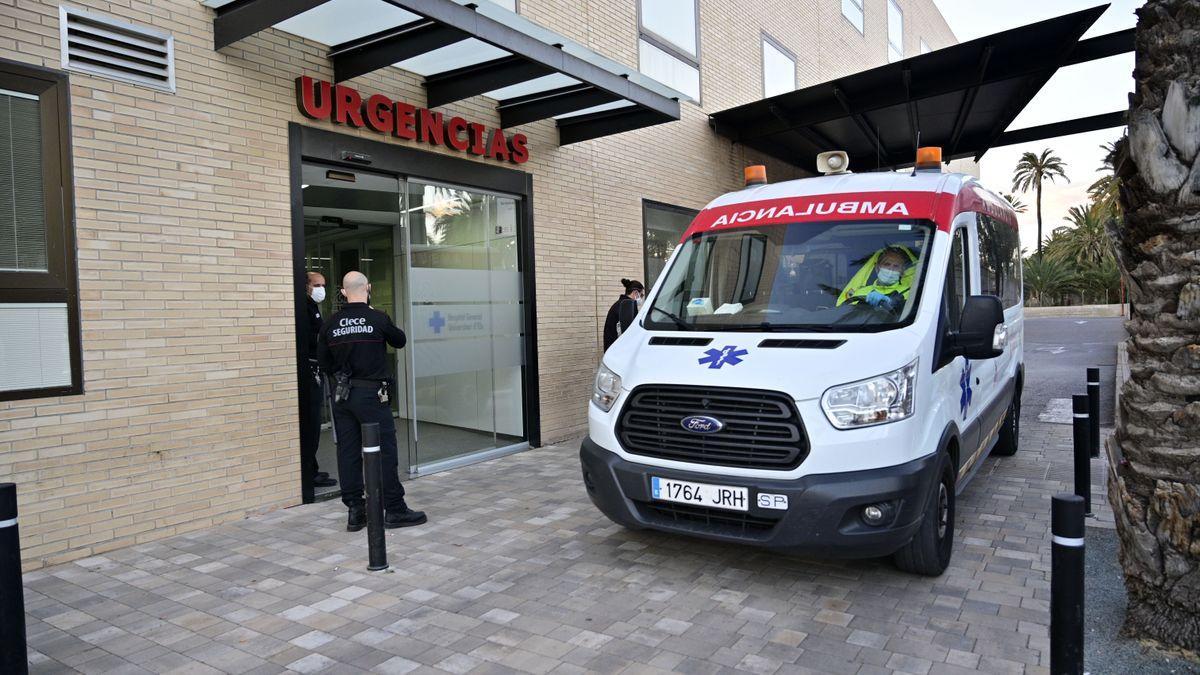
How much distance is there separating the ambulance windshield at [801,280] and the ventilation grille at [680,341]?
8.2 inches

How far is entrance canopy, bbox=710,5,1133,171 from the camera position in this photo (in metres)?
9.25

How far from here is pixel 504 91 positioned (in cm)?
808

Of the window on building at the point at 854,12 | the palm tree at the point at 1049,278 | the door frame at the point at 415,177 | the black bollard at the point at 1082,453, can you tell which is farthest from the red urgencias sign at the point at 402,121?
the palm tree at the point at 1049,278

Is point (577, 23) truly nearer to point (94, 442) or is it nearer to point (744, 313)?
point (744, 313)

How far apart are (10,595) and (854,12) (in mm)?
19987

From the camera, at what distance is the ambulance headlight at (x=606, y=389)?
15.2 feet

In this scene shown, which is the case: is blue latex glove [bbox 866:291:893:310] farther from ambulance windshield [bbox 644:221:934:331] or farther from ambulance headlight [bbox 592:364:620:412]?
ambulance headlight [bbox 592:364:620:412]

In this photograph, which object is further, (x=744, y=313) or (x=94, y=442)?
(x=94, y=442)

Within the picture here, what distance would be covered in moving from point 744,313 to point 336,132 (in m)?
4.17

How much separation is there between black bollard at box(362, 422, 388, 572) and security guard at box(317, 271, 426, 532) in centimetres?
90

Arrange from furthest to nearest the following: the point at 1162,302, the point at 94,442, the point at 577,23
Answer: the point at 577,23, the point at 94,442, the point at 1162,302

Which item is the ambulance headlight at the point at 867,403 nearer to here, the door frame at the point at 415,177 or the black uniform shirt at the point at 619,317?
the door frame at the point at 415,177

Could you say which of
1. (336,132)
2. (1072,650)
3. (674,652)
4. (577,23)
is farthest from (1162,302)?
(577,23)

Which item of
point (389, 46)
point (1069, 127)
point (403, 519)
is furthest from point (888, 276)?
point (1069, 127)
